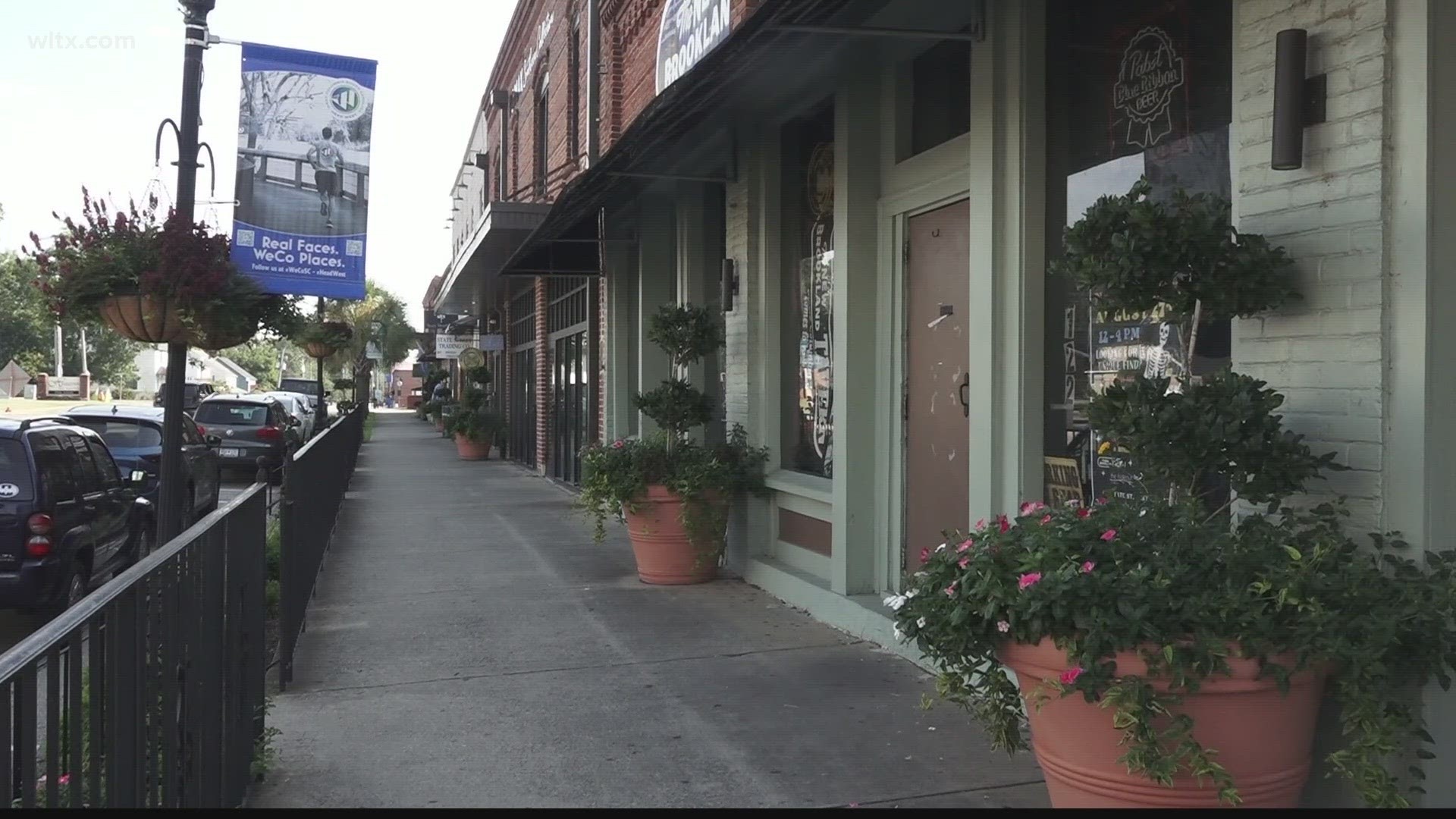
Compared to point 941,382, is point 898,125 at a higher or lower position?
higher

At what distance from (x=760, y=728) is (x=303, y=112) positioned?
494 cm

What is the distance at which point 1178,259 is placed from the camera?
3.59 metres

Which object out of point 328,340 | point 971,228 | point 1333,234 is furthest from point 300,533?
point 328,340

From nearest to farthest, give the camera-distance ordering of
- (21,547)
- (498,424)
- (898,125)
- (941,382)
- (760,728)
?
1. (760,728)
2. (941,382)
3. (898,125)
4. (21,547)
5. (498,424)

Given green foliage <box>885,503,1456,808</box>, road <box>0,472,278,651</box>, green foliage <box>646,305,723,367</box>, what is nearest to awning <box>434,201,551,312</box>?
green foliage <box>646,305,723,367</box>

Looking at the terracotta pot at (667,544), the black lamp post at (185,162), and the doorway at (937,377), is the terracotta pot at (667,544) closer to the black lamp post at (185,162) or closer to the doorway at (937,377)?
the doorway at (937,377)

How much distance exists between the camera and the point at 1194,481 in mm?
3539

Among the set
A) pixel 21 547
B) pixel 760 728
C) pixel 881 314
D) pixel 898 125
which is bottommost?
pixel 760 728

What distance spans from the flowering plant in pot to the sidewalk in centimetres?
198

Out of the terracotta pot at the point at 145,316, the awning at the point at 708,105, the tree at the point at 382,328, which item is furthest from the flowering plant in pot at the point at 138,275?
the tree at the point at 382,328

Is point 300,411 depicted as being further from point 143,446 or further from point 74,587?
point 74,587

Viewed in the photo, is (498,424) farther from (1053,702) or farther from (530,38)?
(1053,702)
